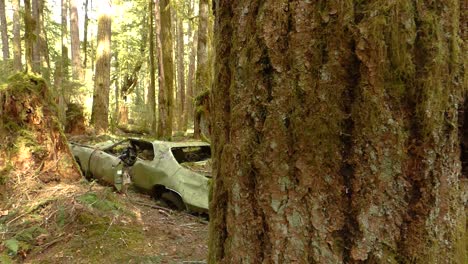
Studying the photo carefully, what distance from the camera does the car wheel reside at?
6406 mm

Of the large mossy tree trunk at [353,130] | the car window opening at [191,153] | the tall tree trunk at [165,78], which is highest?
the tall tree trunk at [165,78]

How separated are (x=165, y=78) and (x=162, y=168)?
7853mm

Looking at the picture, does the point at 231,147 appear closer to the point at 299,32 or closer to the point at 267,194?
the point at 267,194

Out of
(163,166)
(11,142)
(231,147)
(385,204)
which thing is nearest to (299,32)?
(231,147)

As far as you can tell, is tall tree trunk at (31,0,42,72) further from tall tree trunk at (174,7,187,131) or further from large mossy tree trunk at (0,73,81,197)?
large mossy tree trunk at (0,73,81,197)

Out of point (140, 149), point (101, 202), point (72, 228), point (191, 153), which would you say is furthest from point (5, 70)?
point (72, 228)

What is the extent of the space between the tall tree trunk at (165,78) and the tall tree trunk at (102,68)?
231 cm

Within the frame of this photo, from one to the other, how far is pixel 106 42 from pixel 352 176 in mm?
14745

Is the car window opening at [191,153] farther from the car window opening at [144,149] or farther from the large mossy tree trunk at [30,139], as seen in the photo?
the large mossy tree trunk at [30,139]

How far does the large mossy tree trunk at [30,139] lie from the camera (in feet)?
20.3

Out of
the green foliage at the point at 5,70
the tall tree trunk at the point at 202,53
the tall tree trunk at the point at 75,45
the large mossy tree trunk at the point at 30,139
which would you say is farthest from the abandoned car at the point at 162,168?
the tall tree trunk at the point at 75,45

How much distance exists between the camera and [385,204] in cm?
128

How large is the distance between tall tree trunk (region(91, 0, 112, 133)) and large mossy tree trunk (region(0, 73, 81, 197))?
25.8 feet

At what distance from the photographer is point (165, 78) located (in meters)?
13.9
